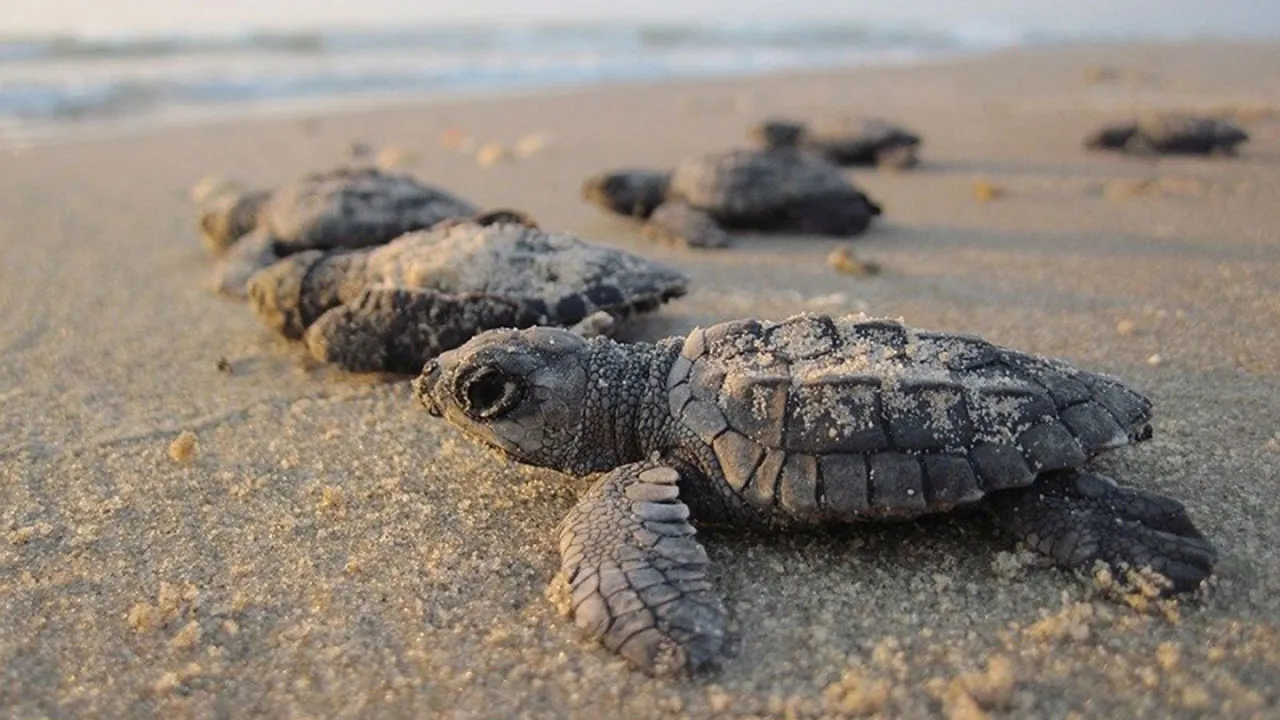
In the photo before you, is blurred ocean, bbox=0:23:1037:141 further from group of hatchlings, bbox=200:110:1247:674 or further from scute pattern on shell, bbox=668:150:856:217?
group of hatchlings, bbox=200:110:1247:674

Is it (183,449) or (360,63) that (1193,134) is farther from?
(360,63)

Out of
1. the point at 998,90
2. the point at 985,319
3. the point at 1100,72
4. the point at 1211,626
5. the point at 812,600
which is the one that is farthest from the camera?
the point at 1100,72

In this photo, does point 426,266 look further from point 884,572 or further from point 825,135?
point 825,135

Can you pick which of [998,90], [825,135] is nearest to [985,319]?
[825,135]

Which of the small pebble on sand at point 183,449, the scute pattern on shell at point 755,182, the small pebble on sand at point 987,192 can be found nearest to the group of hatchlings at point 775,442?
the small pebble on sand at point 183,449

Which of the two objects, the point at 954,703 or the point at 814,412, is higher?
the point at 814,412

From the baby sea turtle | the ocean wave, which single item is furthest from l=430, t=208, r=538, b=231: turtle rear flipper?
the ocean wave

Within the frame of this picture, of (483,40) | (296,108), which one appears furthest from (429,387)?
(483,40)
